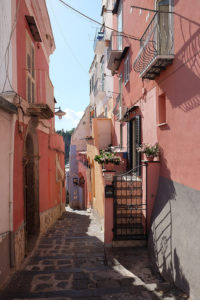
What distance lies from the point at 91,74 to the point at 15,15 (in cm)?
1788

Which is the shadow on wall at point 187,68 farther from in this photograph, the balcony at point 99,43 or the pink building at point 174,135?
the balcony at point 99,43

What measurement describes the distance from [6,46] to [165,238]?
21.8ft

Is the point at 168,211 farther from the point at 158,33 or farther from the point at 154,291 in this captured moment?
the point at 158,33

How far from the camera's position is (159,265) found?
5402 mm

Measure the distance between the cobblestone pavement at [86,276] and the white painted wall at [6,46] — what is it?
194 inches

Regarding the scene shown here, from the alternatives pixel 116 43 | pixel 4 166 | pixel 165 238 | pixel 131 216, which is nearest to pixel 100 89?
pixel 116 43

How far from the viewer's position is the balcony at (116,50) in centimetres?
1124

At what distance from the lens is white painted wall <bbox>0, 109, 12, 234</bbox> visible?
5.28 metres

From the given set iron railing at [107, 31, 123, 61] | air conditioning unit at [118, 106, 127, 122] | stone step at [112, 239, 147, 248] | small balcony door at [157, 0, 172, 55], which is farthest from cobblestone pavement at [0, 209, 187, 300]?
iron railing at [107, 31, 123, 61]

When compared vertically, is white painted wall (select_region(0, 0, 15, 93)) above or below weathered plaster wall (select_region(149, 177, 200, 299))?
above

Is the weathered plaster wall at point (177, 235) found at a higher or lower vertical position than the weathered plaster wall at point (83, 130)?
lower

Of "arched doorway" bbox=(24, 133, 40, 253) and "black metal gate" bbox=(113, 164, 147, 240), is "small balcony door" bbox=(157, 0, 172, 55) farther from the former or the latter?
"arched doorway" bbox=(24, 133, 40, 253)

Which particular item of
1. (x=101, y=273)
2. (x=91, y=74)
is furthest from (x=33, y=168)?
(x=91, y=74)

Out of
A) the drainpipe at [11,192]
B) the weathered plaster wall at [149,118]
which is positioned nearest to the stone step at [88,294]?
the drainpipe at [11,192]
